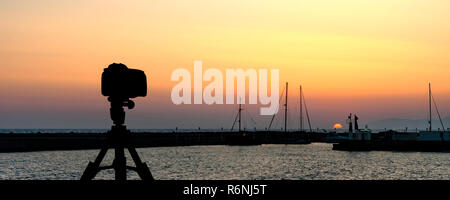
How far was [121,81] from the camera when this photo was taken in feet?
23.0

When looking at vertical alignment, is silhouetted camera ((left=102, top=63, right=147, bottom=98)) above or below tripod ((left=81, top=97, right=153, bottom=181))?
above

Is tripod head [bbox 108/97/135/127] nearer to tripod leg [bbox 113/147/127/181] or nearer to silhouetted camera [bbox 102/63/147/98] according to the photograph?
silhouetted camera [bbox 102/63/147/98]

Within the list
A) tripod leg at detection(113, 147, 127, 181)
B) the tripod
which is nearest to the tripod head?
the tripod

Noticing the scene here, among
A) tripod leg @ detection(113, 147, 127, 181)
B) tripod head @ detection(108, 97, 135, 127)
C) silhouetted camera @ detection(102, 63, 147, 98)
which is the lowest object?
tripod leg @ detection(113, 147, 127, 181)

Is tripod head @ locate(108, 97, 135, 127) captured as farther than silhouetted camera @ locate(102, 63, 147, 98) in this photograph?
Yes

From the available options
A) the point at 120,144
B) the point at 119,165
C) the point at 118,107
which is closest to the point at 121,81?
the point at 118,107

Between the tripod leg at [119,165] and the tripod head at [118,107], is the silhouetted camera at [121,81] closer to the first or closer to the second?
the tripod head at [118,107]

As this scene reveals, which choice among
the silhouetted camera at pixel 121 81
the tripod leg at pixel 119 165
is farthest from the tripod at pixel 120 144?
the silhouetted camera at pixel 121 81

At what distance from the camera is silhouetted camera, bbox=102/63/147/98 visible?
Result: 700cm
